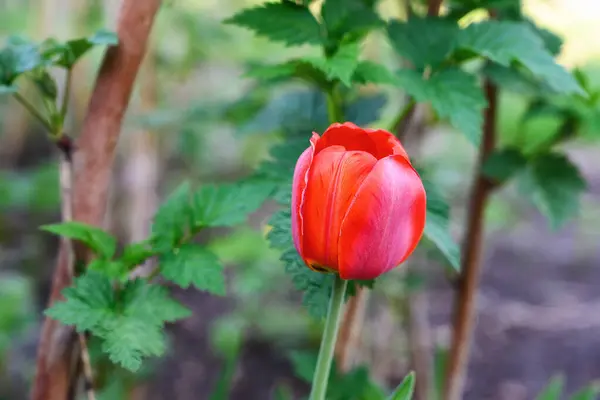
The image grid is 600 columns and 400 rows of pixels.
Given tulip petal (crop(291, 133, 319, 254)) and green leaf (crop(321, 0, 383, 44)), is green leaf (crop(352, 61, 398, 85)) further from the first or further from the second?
tulip petal (crop(291, 133, 319, 254))

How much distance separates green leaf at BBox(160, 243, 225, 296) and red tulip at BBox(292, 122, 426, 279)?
12 centimetres

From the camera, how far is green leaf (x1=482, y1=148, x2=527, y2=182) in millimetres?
679

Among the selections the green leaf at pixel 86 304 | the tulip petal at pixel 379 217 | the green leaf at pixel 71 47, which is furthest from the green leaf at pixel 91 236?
the tulip petal at pixel 379 217

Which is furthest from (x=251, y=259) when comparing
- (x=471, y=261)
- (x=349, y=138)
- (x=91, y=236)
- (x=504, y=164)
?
(x=349, y=138)

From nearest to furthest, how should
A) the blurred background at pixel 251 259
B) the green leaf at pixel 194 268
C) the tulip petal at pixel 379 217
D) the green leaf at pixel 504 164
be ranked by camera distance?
the tulip petal at pixel 379 217 < the green leaf at pixel 194 268 < the green leaf at pixel 504 164 < the blurred background at pixel 251 259

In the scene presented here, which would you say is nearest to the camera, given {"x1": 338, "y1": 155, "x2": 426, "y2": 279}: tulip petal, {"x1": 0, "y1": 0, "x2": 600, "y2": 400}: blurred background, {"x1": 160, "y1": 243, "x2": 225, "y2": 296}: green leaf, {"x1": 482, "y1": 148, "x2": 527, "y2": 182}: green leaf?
{"x1": 338, "y1": 155, "x2": 426, "y2": 279}: tulip petal

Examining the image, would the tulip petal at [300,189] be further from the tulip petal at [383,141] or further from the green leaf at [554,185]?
the green leaf at [554,185]

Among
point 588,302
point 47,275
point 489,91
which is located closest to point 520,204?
point 588,302

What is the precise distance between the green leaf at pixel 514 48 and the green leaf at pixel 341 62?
0.10 metres

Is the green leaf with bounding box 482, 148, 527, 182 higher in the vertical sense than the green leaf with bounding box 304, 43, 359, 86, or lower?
lower

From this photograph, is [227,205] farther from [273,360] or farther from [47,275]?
[47,275]

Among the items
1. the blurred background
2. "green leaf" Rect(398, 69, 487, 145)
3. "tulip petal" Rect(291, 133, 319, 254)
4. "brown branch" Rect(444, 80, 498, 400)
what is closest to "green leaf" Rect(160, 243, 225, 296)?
"tulip petal" Rect(291, 133, 319, 254)

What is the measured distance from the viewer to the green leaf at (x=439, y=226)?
1.45 ft

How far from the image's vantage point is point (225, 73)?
2.67 metres
